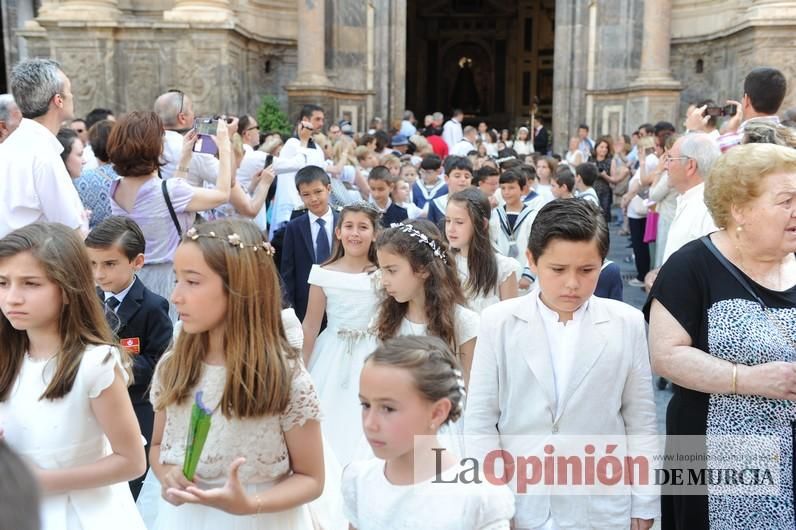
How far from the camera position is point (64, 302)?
9.14 ft

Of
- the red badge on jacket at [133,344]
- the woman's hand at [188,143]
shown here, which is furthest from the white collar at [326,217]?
the red badge on jacket at [133,344]

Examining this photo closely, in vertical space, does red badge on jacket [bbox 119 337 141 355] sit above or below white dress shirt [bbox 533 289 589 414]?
below

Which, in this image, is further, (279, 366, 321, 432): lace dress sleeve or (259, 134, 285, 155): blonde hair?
(259, 134, 285, 155): blonde hair

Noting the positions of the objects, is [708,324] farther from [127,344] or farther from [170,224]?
[170,224]

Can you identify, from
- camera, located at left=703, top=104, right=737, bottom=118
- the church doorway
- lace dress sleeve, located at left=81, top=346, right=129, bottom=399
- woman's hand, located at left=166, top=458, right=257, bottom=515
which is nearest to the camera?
woman's hand, located at left=166, top=458, right=257, bottom=515

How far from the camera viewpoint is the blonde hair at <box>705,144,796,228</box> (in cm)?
286

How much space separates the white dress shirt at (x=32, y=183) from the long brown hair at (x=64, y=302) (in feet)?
6.29

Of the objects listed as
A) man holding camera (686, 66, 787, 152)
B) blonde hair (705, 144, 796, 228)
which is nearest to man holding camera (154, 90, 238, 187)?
man holding camera (686, 66, 787, 152)

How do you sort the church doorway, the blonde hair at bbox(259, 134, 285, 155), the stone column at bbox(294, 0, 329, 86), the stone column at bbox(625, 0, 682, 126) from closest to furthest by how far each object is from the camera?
1. the blonde hair at bbox(259, 134, 285, 155)
2. the stone column at bbox(625, 0, 682, 126)
3. the stone column at bbox(294, 0, 329, 86)
4. the church doorway

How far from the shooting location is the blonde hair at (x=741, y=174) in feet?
9.39

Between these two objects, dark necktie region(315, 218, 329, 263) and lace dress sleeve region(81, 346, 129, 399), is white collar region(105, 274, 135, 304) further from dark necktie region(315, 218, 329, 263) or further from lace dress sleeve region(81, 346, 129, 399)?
dark necktie region(315, 218, 329, 263)

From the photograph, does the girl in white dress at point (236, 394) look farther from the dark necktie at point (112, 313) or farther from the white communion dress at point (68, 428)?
the dark necktie at point (112, 313)

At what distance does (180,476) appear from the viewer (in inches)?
95.6

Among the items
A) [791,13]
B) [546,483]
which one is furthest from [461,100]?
[546,483]
